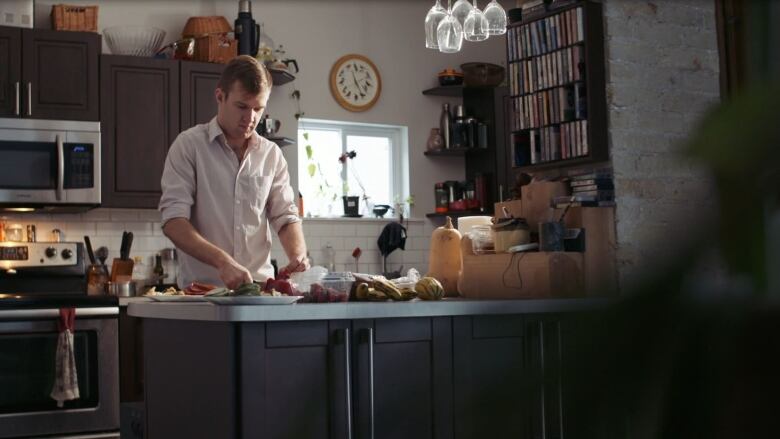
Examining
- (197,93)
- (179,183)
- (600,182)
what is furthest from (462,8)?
(197,93)

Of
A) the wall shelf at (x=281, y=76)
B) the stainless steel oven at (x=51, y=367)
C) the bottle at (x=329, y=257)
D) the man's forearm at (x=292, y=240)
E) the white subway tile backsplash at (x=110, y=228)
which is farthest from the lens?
the bottle at (x=329, y=257)

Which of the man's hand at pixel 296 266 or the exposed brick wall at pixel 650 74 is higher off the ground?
the exposed brick wall at pixel 650 74

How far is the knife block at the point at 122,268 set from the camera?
570 cm

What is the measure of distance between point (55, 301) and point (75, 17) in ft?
6.30

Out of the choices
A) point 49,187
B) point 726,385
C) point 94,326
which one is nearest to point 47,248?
point 49,187

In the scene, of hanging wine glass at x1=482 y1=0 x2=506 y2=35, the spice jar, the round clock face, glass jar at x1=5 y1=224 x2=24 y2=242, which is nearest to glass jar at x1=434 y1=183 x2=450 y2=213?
the round clock face

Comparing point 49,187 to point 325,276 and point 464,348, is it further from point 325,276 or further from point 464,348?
point 464,348

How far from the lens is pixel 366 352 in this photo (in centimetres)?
247

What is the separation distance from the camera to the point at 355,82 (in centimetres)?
694

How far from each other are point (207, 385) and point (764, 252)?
2.44 meters

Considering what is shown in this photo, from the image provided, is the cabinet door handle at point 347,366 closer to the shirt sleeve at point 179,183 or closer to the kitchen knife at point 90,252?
the shirt sleeve at point 179,183

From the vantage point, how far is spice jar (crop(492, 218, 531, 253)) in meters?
3.19

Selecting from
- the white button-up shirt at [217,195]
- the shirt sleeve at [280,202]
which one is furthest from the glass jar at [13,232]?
the shirt sleeve at [280,202]

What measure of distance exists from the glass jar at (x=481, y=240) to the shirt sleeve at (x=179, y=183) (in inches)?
39.3
